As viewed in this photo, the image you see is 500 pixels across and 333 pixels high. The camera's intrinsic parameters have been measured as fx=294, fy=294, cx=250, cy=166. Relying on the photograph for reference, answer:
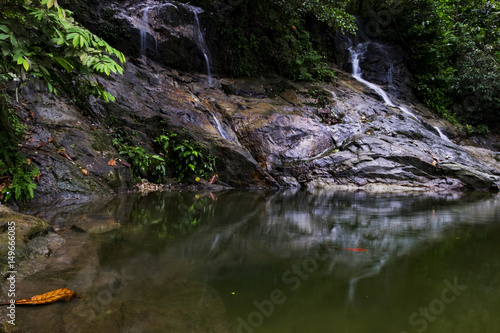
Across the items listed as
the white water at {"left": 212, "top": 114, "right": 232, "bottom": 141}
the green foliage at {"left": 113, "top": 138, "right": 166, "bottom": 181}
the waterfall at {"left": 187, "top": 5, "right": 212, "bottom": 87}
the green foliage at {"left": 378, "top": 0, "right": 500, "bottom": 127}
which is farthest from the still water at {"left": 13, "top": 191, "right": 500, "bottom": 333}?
the green foliage at {"left": 378, "top": 0, "right": 500, "bottom": 127}

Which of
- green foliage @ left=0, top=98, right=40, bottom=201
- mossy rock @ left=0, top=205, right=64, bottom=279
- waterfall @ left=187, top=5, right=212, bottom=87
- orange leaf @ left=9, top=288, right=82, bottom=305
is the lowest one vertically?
orange leaf @ left=9, top=288, right=82, bottom=305

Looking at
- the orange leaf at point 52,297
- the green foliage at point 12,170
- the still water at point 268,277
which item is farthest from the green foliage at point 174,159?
the orange leaf at point 52,297

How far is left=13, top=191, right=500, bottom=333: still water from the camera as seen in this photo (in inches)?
59.3

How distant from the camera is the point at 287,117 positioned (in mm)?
11141

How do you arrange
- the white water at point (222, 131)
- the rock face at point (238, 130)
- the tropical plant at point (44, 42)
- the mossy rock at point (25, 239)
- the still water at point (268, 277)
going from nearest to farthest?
the still water at point (268, 277), the mossy rock at point (25, 239), the tropical plant at point (44, 42), the rock face at point (238, 130), the white water at point (222, 131)

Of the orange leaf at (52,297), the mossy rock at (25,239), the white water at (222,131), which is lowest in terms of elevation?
the orange leaf at (52,297)

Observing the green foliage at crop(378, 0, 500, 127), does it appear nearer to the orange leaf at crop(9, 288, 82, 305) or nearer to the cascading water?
the cascading water

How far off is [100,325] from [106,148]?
6115mm

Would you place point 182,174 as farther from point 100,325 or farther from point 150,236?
point 100,325

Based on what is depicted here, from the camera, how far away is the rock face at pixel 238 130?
6297mm

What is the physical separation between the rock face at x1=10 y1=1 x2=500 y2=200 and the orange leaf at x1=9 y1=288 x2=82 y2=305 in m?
3.98

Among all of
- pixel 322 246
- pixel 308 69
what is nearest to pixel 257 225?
pixel 322 246

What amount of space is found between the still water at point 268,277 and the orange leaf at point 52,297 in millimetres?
44

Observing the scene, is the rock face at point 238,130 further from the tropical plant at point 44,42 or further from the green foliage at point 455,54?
the green foliage at point 455,54
